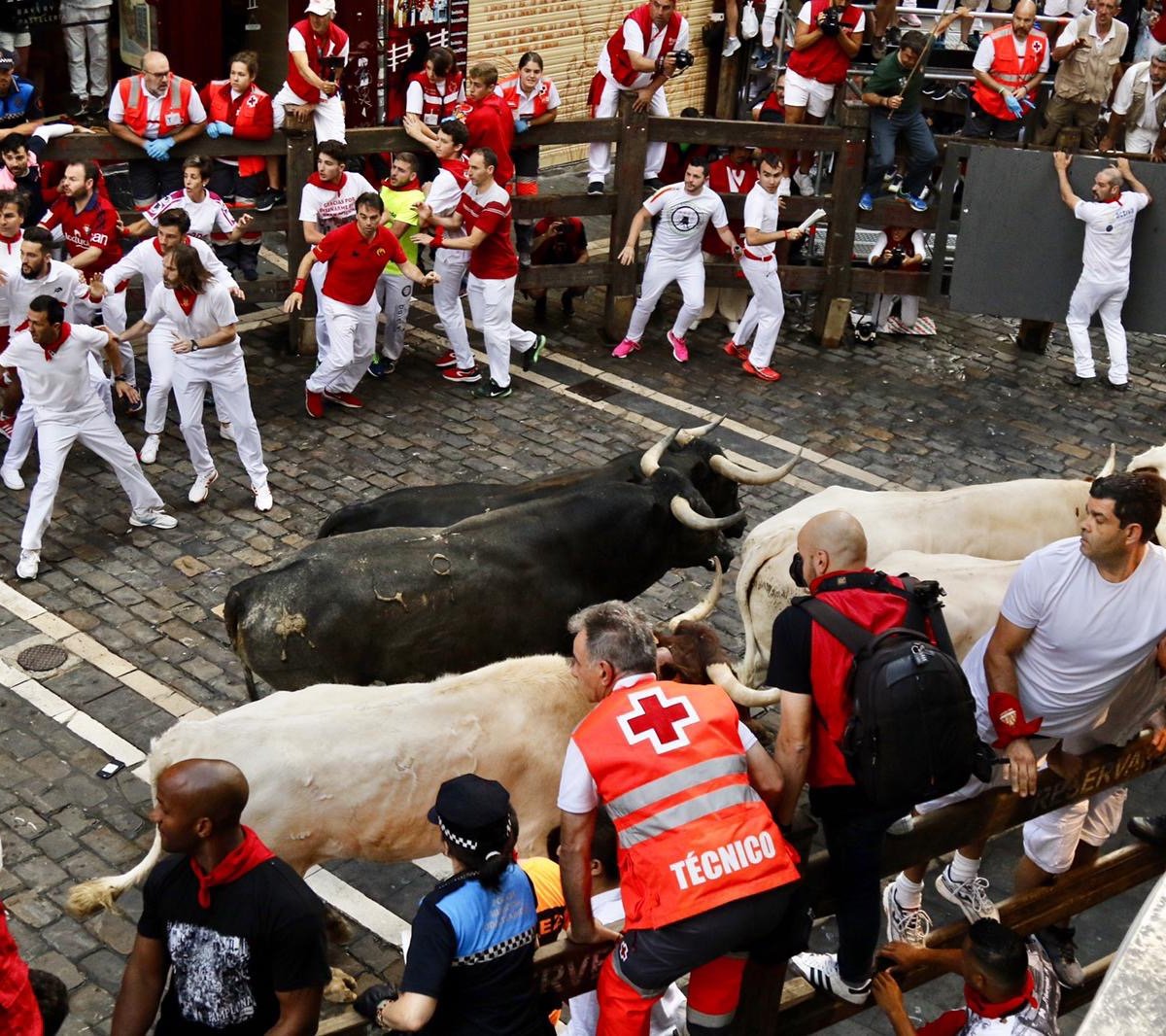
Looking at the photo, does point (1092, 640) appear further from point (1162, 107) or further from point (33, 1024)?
point (1162, 107)

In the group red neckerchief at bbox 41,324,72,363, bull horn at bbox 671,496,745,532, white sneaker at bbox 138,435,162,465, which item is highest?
red neckerchief at bbox 41,324,72,363

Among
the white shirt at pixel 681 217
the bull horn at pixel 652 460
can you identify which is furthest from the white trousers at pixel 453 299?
the bull horn at pixel 652 460

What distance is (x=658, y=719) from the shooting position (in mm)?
4871

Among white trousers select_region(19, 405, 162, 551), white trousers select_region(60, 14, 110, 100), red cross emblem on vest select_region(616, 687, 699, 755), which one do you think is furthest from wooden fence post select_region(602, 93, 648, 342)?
red cross emblem on vest select_region(616, 687, 699, 755)

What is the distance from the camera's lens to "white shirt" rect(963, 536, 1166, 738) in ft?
19.7

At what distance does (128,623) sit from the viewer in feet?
33.2

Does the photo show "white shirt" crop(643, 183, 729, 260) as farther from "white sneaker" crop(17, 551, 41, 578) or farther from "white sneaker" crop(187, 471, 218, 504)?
"white sneaker" crop(17, 551, 41, 578)

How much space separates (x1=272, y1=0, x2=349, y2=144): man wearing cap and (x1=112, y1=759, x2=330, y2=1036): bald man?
425 inches

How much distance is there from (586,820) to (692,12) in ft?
61.4

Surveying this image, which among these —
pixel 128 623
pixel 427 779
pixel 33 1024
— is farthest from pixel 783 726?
pixel 128 623

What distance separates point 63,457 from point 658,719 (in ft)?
23.0

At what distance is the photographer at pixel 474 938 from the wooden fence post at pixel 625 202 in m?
11.0

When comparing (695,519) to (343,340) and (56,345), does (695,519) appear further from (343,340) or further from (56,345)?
(343,340)

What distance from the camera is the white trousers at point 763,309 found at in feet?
47.9
